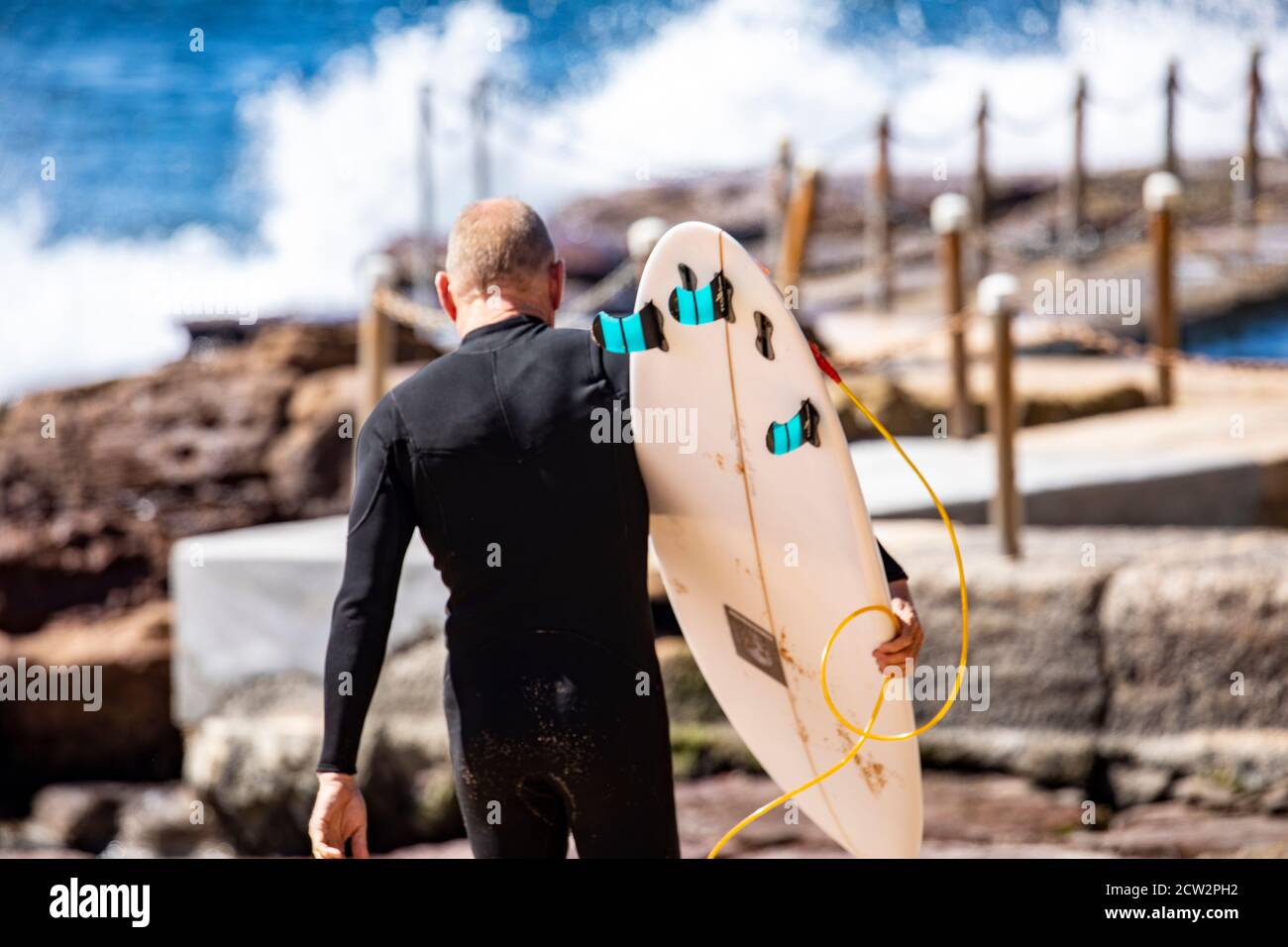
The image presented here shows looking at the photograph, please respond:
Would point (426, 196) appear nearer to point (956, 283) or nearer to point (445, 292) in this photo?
point (956, 283)

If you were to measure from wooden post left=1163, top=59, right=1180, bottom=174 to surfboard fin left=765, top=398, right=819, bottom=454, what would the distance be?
667 cm

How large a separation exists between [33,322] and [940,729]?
6667 mm

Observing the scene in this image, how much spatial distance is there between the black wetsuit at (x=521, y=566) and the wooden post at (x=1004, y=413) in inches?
98.0

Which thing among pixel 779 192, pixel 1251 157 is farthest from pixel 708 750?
pixel 1251 157

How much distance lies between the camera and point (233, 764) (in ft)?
17.9

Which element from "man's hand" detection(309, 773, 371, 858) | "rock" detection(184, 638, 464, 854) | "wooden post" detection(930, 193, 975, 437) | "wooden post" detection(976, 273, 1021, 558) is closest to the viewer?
"man's hand" detection(309, 773, 371, 858)

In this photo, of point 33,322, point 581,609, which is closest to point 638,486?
point 581,609

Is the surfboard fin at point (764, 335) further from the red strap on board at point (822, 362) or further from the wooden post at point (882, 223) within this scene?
the wooden post at point (882, 223)

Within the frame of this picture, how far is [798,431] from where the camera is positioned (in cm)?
254

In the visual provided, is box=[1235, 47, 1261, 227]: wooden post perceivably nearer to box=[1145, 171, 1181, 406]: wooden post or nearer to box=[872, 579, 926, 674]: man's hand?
box=[1145, 171, 1181, 406]: wooden post

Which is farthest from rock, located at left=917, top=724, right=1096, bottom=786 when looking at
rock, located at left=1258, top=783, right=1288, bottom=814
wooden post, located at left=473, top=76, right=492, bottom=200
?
wooden post, located at left=473, top=76, right=492, bottom=200

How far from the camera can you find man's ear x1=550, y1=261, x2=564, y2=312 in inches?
101

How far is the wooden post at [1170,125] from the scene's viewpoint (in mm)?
8492

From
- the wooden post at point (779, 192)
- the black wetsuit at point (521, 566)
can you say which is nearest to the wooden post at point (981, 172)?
the wooden post at point (779, 192)
